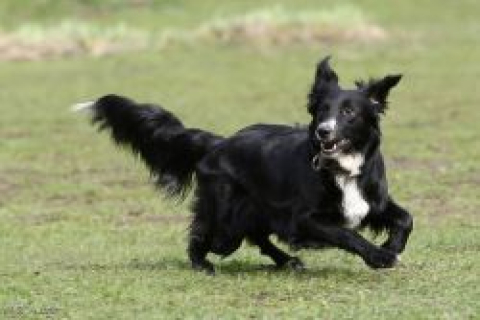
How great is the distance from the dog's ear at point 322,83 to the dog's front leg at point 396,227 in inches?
39.3

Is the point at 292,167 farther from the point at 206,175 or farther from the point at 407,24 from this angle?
the point at 407,24

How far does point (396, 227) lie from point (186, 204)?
6.49 m

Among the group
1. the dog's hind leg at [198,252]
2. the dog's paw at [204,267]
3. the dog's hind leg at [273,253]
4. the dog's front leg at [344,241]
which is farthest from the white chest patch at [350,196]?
the dog's hind leg at [198,252]

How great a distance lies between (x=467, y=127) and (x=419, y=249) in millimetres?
10997

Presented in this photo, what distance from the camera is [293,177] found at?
10086mm

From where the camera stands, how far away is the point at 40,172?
19.0 metres

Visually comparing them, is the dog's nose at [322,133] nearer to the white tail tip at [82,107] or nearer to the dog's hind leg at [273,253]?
the dog's hind leg at [273,253]

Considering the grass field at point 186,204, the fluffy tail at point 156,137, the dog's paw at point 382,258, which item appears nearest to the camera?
the grass field at point 186,204

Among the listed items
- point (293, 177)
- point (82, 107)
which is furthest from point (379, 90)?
point (82, 107)

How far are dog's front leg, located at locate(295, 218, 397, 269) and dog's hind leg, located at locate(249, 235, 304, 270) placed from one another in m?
0.85

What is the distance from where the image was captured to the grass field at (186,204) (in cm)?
918

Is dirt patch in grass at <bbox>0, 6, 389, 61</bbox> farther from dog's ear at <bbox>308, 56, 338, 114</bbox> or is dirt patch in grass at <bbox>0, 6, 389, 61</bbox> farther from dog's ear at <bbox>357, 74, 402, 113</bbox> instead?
dog's ear at <bbox>357, 74, 402, 113</bbox>

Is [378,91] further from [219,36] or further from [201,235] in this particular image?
[219,36]

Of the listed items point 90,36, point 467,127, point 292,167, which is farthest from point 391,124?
point 90,36
